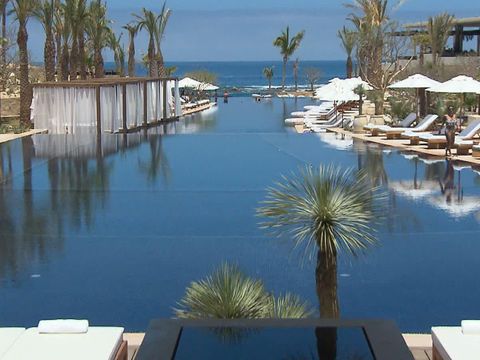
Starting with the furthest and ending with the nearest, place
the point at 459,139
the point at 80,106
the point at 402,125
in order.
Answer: the point at 80,106
the point at 402,125
the point at 459,139

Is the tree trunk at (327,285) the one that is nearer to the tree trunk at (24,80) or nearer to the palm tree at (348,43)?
the tree trunk at (24,80)

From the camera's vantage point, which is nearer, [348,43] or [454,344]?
[454,344]

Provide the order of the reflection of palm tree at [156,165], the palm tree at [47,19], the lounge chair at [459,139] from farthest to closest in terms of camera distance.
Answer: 1. the palm tree at [47,19]
2. the lounge chair at [459,139]
3. the reflection of palm tree at [156,165]

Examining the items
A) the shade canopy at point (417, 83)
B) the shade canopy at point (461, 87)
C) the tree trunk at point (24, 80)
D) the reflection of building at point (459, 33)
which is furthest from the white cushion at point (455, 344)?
the reflection of building at point (459, 33)

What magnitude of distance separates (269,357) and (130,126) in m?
26.6

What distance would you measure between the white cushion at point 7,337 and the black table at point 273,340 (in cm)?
78

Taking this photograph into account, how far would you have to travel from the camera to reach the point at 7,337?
485 cm

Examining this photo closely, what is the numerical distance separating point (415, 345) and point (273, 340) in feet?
4.11

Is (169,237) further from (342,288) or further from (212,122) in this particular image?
(212,122)

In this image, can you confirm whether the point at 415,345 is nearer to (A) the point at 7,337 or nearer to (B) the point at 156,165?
(A) the point at 7,337

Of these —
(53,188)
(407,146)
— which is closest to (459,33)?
(407,146)

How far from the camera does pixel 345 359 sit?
177 inches

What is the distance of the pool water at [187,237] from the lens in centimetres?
797

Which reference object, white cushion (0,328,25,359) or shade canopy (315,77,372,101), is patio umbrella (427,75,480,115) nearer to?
shade canopy (315,77,372,101)
